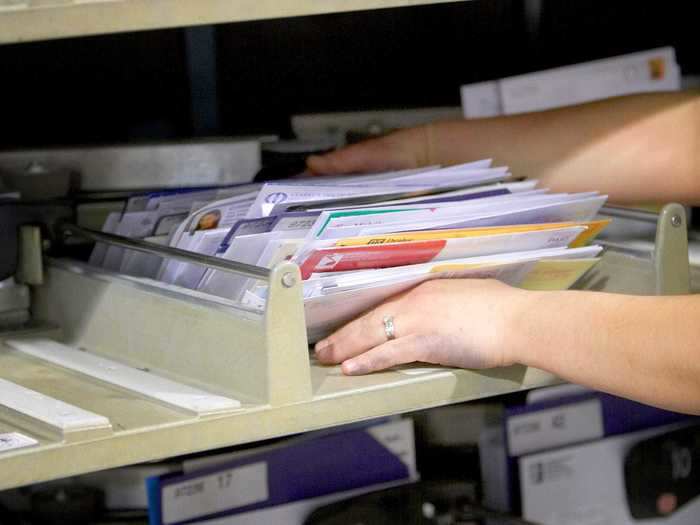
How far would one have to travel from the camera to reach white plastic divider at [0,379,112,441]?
2.28ft

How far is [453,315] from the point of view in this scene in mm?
834

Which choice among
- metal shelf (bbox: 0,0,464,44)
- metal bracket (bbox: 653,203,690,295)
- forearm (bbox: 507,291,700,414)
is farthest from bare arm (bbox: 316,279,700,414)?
metal shelf (bbox: 0,0,464,44)


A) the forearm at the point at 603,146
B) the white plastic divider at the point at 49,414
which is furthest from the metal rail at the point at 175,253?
the forearm at the point at 603,146

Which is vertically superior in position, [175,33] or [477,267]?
[175,33]

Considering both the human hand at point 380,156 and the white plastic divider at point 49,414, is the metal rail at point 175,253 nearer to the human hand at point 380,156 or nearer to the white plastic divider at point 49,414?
the white plastic divider at point 49,414

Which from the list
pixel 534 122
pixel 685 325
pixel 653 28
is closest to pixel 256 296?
pixel 685 325

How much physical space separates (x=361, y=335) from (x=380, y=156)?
1.09ft

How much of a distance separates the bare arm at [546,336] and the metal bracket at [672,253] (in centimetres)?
11

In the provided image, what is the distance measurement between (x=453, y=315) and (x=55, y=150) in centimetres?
54

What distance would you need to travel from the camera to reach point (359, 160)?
113cm

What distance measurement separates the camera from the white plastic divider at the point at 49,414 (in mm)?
696

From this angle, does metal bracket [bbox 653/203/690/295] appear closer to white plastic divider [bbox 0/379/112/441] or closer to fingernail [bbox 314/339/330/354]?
fingernail [bbox 314/339/330/354]

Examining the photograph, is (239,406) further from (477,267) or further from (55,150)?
(55,150)

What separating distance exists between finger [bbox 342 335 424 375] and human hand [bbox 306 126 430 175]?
0.33 m
